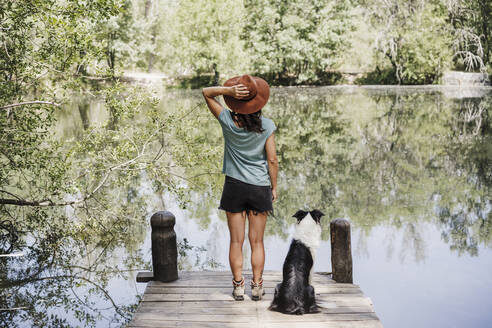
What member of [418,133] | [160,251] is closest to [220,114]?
[160,251]

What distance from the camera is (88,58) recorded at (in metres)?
6.69

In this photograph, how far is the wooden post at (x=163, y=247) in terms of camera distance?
199 inches

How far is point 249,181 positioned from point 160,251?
4.75ft

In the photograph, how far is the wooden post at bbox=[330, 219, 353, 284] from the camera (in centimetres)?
494

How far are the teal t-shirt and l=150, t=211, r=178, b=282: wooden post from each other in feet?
3.70

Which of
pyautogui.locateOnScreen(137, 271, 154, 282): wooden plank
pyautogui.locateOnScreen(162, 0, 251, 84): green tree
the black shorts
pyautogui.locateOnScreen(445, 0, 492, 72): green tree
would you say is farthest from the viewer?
pyautogui.locateOnScreen(445, 0, 492, 72): green tree

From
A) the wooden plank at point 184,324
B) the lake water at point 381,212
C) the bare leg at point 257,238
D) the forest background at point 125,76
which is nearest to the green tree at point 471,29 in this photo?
the forest background at point 125,76

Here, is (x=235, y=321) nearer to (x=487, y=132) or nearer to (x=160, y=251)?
(x=160, y=251)

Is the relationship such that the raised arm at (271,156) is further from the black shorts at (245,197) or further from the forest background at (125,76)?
the forest background at (125,76)

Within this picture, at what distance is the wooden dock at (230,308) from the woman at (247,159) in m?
0.34

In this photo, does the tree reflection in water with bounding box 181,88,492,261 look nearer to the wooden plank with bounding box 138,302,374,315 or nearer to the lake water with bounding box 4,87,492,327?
the lake water with bounding box 4,87,492,327

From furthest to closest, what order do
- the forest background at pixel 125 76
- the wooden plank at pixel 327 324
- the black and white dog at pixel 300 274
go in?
the forest background at pixel 125 76
the black and white dog at pixel 300 274
the wooden plank at pixel 327 324

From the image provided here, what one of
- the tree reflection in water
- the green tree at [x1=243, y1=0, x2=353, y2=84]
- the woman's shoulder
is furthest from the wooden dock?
the green tree at [x1=243, y1=0, x2=353, y2=84]

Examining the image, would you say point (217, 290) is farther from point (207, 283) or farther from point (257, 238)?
point (257, 238)
